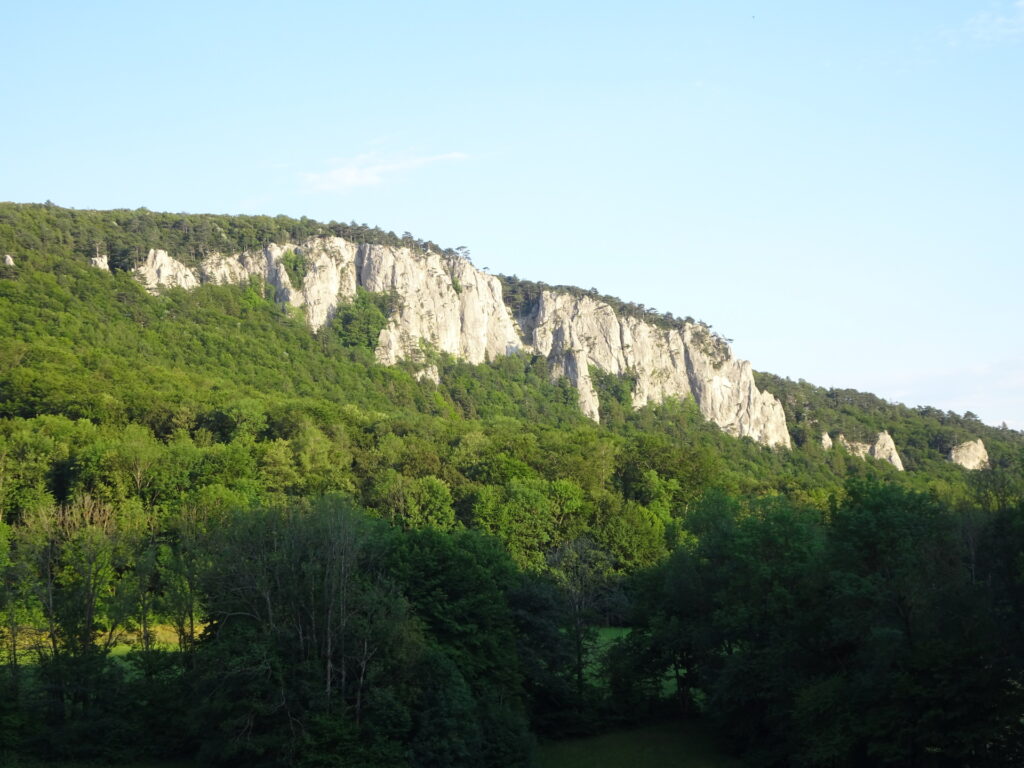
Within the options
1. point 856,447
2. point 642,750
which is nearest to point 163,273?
point 642,750

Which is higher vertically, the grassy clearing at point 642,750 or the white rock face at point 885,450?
the white rock face at point 885,450

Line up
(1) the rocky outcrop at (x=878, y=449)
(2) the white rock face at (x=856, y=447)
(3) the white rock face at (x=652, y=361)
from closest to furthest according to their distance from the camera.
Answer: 1. (1) the rocky outcrop at (x=878, y=449)
2. (2) the white rock face at (x=856, y=447)
3. (3) the white rock face at (x=652, y=361)

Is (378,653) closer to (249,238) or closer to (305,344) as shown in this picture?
(305,344)

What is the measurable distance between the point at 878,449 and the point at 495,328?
59113mm

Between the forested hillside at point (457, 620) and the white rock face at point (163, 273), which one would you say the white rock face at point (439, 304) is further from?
the forested hillside at point (457, 620)

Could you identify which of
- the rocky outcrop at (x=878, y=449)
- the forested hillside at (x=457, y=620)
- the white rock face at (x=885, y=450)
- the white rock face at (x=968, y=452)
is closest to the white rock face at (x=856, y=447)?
the rocky outcrop at (x=878, y=449)

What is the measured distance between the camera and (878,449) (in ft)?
457

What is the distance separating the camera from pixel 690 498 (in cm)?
7462

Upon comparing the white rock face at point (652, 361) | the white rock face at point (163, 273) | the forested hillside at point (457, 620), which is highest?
the white rock face at point (163, 273)

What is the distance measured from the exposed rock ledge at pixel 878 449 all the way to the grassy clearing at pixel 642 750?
11015 cm

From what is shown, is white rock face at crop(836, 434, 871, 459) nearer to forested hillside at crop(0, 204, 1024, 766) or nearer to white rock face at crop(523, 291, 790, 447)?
white rock face at crop(523, 291, 790, 447)

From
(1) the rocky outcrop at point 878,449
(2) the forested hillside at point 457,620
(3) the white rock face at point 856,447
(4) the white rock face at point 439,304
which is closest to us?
(2) the forested hillside at point 457,620

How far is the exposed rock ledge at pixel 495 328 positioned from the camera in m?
130

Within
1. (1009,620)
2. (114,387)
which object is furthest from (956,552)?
(114,387)
